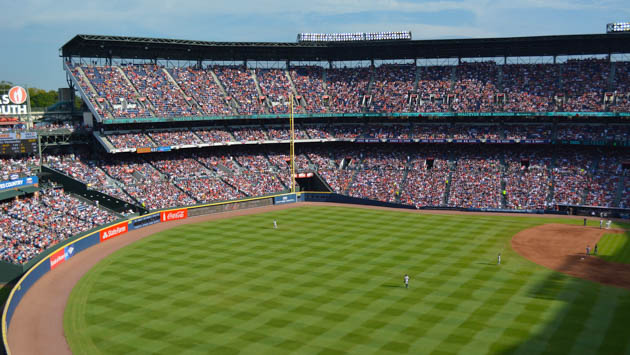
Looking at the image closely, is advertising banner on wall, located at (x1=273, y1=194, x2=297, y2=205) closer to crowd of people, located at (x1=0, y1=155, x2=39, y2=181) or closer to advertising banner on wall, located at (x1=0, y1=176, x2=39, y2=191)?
crowd of people, located at (x1=0, y1=155, x2=39, y2=181)

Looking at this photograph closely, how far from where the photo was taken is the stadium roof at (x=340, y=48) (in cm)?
Result: 6444

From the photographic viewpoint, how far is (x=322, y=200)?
6712 centimetres

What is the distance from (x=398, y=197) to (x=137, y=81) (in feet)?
125

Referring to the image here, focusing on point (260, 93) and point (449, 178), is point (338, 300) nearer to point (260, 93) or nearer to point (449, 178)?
point (449, 178)

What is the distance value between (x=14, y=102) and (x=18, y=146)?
498 centimetres

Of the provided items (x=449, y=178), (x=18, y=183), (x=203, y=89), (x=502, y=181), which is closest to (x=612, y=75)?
(x=502, y=181)

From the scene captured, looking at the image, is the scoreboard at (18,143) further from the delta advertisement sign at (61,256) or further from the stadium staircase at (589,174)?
the stadium staircase at (589,174)

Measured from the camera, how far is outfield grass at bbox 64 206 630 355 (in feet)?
84.3

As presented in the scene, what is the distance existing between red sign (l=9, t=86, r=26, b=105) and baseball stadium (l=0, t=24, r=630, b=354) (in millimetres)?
155

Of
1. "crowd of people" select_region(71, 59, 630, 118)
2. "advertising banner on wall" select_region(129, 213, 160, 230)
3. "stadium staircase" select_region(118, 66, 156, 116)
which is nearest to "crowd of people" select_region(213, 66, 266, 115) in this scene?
"crowd of people" select_region(71, 59, 630, 118)

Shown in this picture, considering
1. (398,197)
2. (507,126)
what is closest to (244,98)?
(398,197)

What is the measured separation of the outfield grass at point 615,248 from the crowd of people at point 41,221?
44053 millimetres

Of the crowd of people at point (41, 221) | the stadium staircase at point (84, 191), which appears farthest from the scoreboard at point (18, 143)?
the crowd of people at point (41, 221)

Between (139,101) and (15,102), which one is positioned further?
(139,101)
